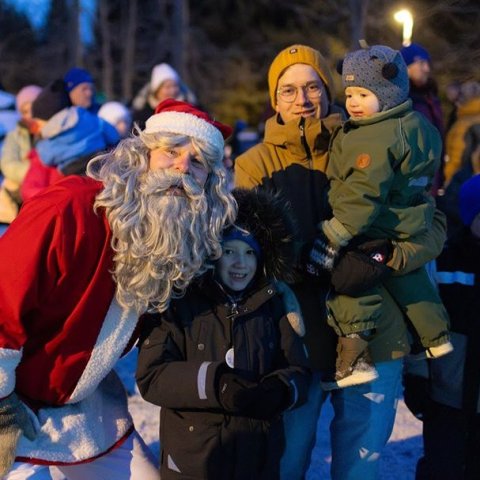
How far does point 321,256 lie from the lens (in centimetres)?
275

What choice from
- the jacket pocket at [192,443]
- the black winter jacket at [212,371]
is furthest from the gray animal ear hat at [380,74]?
the jacket pocket at [192,443]

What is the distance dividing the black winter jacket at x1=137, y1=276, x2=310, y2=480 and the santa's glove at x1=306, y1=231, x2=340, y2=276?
0.67 feet

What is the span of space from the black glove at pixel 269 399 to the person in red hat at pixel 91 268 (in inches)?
16.6

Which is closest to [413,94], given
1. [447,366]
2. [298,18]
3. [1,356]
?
[447,366]

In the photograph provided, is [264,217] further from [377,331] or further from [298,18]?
[298,18]

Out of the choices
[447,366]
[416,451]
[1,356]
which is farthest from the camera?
[416,451]

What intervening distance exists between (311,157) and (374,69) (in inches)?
16.4

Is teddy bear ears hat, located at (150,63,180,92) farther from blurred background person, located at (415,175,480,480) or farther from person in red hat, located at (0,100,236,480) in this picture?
→ person in red hat, located at (0,100,236,480)

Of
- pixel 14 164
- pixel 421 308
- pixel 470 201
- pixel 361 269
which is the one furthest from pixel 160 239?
pixel 14 164

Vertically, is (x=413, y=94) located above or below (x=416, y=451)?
above

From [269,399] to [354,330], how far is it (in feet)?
1.60

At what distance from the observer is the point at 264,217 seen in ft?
8.77

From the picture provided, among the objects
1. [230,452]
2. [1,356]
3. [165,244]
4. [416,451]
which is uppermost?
[165,244]

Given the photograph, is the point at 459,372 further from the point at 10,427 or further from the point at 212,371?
the point at 10,427
